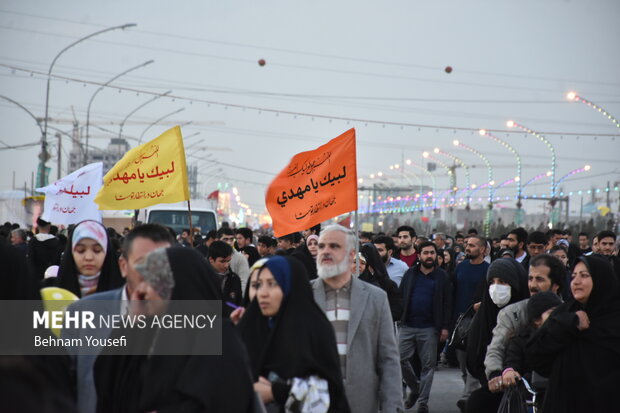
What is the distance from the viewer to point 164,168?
10.6 metres

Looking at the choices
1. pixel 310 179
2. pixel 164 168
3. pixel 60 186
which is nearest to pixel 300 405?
pixel 310 179

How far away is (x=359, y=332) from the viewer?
6137 mm

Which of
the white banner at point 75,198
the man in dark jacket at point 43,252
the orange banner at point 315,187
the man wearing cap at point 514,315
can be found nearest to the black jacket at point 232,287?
the orange banner at point 315,187

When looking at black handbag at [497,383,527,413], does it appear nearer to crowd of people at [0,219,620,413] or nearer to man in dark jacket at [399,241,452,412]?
crowd of people at [0,219,620,413]

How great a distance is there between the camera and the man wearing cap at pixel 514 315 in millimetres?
6828

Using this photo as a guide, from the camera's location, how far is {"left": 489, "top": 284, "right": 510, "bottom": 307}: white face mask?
810 centimetres

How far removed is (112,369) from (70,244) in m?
2.17

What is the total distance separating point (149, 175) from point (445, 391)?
481 centimetres

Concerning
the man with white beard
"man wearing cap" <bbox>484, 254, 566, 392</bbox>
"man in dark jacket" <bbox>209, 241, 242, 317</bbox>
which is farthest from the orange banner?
the man with white beard

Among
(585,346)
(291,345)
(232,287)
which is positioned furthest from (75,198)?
(291,345)

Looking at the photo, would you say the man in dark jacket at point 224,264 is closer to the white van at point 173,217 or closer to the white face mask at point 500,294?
the white face mask at point 500,294

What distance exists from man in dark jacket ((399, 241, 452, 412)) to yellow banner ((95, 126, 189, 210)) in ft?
10.1

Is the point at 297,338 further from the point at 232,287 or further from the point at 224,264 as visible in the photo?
the point at 232,287

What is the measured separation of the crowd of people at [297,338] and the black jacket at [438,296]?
101cm
